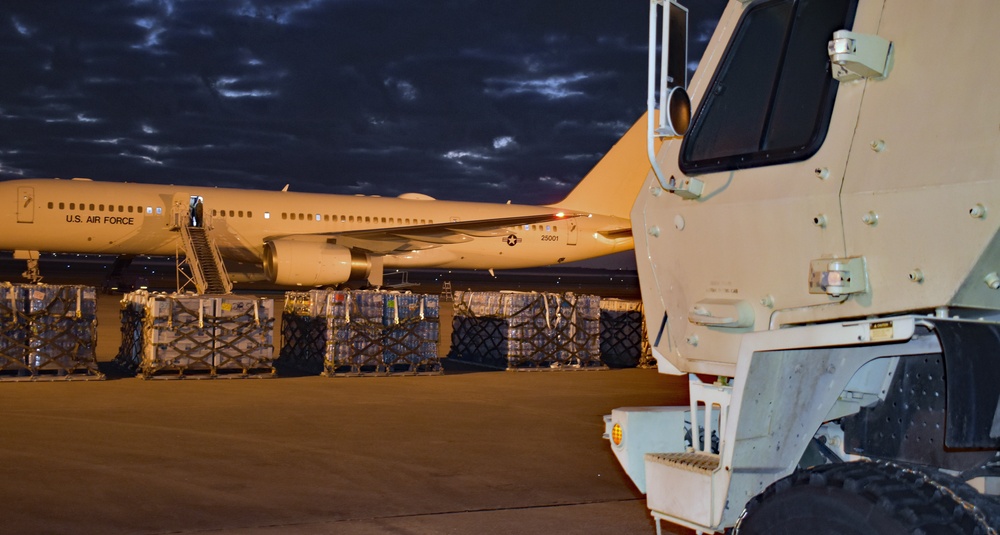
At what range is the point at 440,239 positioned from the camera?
27.1 m

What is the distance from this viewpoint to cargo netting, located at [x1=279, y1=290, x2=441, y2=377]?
47.1 feet

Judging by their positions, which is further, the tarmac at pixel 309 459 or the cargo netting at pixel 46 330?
the cargo netting at pixel 46 330

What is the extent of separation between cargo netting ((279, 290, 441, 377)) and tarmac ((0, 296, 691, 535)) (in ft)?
3.95

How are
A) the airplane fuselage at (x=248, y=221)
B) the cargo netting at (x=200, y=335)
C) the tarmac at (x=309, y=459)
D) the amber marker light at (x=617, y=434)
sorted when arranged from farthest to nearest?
1. the airplane fuselage at (x=248, y=221)
2. the cargo netting at (x=200, y=335)
3. the tarmac at (x=309, y=459)
4. the amber marker light at (x=617, y=434)

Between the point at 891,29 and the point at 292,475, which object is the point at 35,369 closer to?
the point at 292,475

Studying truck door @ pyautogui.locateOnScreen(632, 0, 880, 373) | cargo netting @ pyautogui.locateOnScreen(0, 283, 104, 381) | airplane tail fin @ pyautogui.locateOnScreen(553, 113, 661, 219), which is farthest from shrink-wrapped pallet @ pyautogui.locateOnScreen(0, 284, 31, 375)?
airplane tail fin @ pyautogui.locateOnScreen(553, 113, 661, 219)

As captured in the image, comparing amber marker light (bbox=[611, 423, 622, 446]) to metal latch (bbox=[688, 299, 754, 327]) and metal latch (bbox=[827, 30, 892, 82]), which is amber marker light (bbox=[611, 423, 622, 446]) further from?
metal latch (bbox=[827, 30, 892, 82])

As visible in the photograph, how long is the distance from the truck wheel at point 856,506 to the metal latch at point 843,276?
600 mm

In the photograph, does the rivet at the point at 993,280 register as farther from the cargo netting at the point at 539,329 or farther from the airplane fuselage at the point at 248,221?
the airplane fuselage at the point at 248,221

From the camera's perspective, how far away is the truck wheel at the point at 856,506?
287cm

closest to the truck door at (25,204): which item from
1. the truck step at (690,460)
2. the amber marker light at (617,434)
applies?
the amber marker light at (617,434)

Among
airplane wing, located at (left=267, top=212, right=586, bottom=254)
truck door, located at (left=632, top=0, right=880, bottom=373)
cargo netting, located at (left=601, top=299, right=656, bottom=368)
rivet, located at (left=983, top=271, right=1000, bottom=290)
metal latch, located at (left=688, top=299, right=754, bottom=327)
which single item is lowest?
cargo netting, located at (left=601, top=299, right=656, bottom=368)

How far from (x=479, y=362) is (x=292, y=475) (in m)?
9.43

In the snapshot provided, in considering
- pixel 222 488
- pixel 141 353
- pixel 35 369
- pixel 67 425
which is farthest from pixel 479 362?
pixel 222 488
